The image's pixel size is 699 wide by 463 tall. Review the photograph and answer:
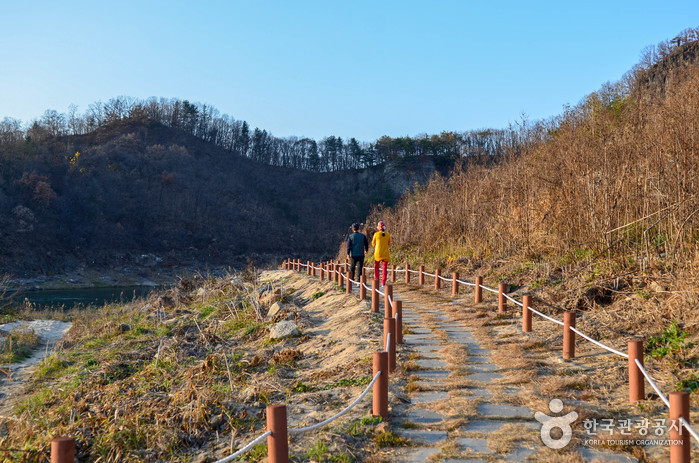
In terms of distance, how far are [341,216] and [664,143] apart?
66556 millimetres

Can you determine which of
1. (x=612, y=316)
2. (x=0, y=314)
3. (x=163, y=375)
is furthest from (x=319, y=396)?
(x=0, y=314)

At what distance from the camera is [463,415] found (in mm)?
5137

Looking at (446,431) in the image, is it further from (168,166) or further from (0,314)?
(168,166)

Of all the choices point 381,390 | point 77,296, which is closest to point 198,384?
point 381,390

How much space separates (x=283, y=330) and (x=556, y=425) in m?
6.77

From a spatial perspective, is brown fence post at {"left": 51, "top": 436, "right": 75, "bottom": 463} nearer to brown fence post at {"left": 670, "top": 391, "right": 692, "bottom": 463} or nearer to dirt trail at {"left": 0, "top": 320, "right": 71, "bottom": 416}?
brown fence post at {"left": 670, "top": 391, "right": 692, "bottom": 463}

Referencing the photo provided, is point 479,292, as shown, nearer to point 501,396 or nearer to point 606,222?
point 606,222

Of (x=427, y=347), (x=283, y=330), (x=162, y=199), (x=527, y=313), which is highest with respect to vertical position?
(x=162, y=199)

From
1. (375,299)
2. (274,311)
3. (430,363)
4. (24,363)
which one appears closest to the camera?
(430,363)

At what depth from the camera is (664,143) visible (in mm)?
9984

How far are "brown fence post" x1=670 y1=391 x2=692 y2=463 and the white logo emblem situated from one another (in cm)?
93

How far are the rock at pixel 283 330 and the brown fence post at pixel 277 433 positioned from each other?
6589 millimetres

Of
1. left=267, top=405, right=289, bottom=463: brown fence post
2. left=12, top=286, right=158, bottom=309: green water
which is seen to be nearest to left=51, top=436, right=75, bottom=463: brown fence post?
left=267, top=405, right=289, bottom=463: brown fence post

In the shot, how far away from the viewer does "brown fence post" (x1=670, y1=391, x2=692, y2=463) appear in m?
3.64
